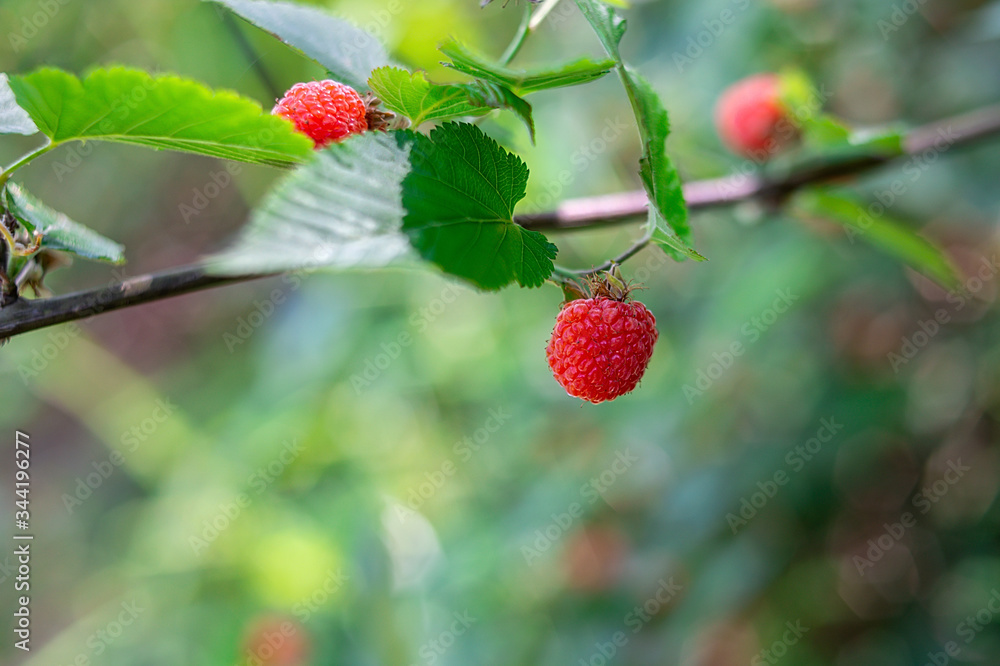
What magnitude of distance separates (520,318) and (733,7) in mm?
961

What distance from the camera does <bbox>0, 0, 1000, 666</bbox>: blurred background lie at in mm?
1554

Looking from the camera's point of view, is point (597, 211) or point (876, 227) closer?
point (597, 211)

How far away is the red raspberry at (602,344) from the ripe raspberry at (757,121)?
0.82 m

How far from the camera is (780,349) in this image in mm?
1668

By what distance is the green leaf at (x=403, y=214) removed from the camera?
0.38 meters

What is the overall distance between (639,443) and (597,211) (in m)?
0.98

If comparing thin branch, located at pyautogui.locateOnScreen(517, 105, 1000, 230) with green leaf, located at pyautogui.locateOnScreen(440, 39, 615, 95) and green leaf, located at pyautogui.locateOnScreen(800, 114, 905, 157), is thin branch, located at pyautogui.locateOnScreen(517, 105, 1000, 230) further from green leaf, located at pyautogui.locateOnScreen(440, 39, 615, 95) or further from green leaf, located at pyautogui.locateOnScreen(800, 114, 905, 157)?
green leaf, located at pyautogui.locateOnScreen(440, 39, 615, 95)

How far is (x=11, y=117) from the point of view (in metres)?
0.57

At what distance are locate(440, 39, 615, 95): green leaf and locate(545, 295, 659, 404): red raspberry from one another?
0.64 feet

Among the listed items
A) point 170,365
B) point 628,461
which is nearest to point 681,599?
point 628,461

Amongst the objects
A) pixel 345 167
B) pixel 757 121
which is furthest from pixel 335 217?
pixel 757 121

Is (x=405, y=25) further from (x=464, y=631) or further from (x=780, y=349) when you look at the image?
(x=464, y=631)

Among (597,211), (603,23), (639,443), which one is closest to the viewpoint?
(603,23)

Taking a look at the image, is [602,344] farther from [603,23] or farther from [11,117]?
[11,117]
